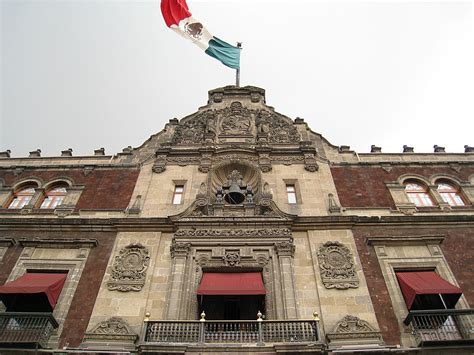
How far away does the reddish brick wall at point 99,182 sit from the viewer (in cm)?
2144

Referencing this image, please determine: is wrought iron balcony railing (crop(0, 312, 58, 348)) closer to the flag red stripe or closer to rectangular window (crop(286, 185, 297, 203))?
rectangular window (crop(286, 185, 297, 203))

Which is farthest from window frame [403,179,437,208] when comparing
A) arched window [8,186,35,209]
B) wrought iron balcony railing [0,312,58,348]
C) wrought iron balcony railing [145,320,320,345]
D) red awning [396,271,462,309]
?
arched window [8,186,35,209]

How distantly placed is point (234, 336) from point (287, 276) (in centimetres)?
374

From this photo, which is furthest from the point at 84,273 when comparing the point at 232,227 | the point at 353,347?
the point at 353,347

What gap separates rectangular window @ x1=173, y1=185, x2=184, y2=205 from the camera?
21.2 meters

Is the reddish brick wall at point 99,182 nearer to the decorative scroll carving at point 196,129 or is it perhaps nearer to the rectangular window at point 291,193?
the decorative scroll carving at point 196,129

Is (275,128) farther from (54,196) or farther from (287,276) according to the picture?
(54,196)

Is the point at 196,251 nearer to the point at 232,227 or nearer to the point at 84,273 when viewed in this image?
the point at 232,227

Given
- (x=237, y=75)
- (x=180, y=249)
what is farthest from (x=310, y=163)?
(x=237, y=75)

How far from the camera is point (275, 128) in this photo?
2536 centimetres

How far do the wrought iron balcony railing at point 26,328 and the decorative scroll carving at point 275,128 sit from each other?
14829mm

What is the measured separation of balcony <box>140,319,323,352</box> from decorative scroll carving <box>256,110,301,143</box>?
12.5 m

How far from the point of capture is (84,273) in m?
17.9

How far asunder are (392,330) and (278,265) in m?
5.14
